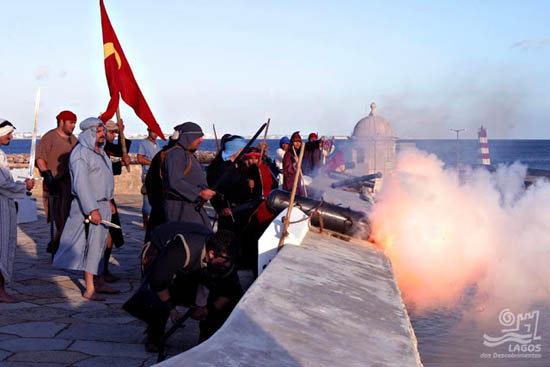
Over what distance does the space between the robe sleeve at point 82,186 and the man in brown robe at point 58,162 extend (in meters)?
1.52

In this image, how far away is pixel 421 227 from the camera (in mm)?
10820

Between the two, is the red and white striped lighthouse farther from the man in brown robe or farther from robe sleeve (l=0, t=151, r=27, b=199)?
robe sleeve (l=0, t=151, r=27, b=199)

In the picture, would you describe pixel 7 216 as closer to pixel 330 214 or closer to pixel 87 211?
pixel 87 211

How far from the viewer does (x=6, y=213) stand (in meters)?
7.00

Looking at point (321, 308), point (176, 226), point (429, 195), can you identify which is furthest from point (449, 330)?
point (176, 226)

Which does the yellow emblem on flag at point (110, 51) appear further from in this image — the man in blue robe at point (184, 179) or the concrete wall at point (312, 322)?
the concrete wall at point (312, 322)

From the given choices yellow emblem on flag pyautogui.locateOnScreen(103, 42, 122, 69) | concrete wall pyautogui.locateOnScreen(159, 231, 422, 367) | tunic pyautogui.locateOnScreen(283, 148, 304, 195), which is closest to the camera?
concrete wall pyautogui.locateOnScreen(159, 231, 422, 367)

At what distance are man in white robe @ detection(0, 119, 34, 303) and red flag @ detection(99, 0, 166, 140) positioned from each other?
312 cm

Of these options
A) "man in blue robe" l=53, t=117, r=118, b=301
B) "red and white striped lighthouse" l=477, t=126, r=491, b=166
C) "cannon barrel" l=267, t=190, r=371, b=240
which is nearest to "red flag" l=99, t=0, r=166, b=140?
"cannon barrel" l=267, t=190, r=371, b=240

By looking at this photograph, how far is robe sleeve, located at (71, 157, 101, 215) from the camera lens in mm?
7219

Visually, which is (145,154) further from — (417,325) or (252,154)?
(417,325)

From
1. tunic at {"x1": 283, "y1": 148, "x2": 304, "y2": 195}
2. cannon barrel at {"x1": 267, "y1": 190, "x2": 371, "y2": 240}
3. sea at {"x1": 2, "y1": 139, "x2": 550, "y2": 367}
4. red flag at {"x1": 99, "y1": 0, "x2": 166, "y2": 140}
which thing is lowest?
sea at {"x1": 2, "y1": 139, "x2": 550, "y2": 367}

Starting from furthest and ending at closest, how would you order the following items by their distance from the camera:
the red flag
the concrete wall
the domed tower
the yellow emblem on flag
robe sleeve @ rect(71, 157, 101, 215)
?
the domed tower → the yellow emblem on flag → the red flag → robe sleeve @ rect(71, 157, 101, 215) → the concrete wall

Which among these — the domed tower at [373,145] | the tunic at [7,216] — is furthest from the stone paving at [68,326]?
the domed tower at [373,145]
